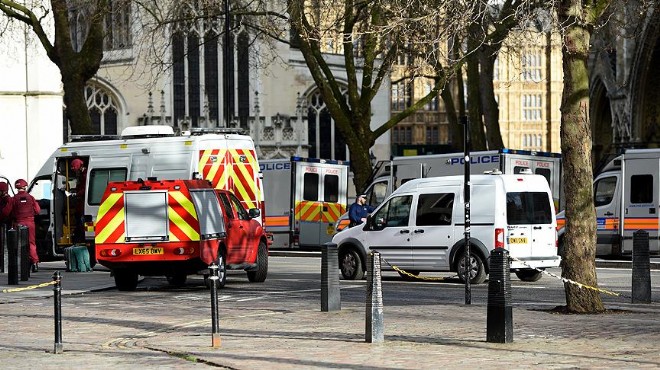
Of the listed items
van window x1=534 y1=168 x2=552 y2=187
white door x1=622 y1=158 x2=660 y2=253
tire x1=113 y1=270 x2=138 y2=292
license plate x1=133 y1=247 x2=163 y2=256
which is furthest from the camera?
van window x1=534 y1=168 x2=552 y2=187

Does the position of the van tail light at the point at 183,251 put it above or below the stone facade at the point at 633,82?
below

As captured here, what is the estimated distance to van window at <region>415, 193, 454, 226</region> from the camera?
2362cm

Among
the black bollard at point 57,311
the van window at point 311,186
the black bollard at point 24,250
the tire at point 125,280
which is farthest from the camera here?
the van window at point 311,186

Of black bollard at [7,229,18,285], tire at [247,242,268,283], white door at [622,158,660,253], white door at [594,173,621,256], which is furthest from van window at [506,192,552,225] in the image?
white door at [594,173,621,256]

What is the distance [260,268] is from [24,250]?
414cm

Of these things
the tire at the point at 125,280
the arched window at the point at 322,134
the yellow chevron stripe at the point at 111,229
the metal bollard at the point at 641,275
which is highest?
the arched window at the point at 322,134

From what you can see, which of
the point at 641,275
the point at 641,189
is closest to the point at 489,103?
the point at 641,189

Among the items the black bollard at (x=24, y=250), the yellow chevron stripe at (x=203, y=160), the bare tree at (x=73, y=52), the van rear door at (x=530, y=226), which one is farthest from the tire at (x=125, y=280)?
the bare tree at (x=73, y=52)

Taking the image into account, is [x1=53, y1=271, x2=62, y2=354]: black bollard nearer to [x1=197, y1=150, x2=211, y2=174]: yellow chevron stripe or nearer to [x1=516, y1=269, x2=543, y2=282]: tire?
[x1=516, y1=269, x2=543, y2=282]: tire

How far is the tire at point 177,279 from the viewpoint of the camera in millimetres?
22653

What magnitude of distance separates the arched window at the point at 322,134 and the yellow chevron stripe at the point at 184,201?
47.8 meters

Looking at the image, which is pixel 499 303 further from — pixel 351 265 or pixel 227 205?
pixel 351 265

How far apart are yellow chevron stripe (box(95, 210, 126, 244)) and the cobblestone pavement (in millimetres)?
2469

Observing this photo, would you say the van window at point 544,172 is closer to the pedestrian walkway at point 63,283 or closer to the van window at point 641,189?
the van window at point 641,189
